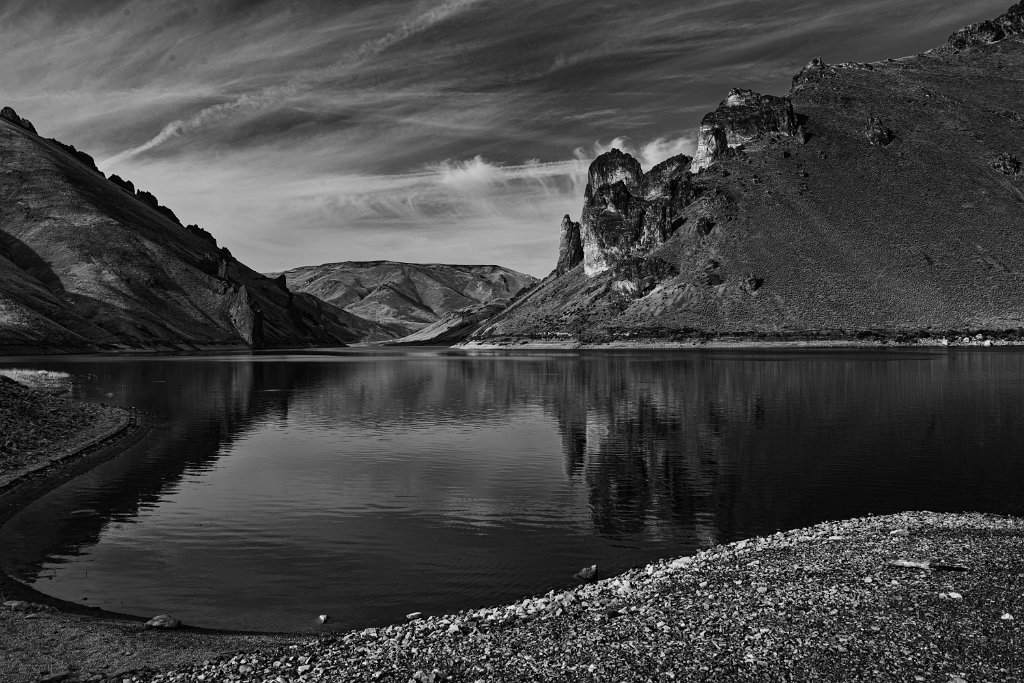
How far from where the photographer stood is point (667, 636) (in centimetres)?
1544

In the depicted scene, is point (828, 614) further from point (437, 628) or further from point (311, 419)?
point (311, 419)

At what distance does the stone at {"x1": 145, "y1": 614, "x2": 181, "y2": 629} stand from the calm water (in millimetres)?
619

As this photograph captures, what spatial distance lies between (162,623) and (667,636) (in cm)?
1188

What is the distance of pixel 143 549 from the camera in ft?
81.3

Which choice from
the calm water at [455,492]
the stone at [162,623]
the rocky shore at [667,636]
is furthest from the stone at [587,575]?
the stone at [162,623]

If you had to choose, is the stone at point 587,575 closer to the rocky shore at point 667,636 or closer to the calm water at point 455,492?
the calm water at point 455,492

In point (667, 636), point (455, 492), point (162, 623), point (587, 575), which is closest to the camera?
point (667, 636)

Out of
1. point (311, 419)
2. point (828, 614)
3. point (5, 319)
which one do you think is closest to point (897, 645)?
point (828, 614)

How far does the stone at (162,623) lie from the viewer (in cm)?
1770

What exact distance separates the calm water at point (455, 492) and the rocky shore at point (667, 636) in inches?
82.2

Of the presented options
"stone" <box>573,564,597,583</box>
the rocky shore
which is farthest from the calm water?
the rocky shore

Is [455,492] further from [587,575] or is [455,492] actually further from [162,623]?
[162,623]

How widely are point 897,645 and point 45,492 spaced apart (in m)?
34.1

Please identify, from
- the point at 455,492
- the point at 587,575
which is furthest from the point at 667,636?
the point at 455,492
